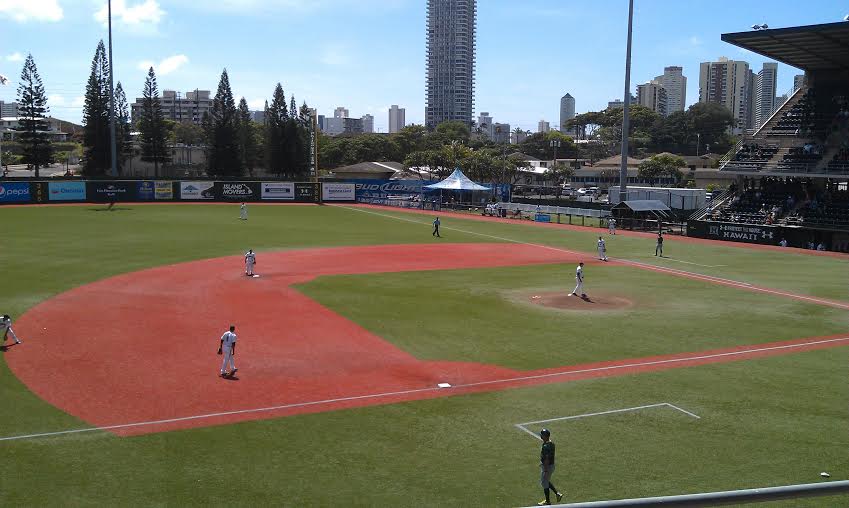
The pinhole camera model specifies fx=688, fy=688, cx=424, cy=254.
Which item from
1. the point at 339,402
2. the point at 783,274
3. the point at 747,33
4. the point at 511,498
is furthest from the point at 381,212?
the point at 511,498

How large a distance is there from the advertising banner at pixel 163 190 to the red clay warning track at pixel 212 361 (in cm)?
5416

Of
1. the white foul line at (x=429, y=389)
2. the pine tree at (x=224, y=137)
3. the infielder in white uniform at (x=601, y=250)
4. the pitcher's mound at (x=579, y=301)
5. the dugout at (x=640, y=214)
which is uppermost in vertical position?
the pine tree at (x=224, y=137)

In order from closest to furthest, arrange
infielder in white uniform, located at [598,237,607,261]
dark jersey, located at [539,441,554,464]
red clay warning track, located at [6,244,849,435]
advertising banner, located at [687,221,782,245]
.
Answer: dark jersey, located at [539,441,554,464], red clay warning track, located at [6,244,849,435], infielder in white uniform, located at [598,237,607,261], advertising banner, located at [687,221,782,245]

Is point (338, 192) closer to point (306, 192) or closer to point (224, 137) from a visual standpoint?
point (306, 192)

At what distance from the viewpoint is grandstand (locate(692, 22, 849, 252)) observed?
166ft

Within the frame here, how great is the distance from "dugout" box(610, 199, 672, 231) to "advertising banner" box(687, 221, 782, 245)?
521cm

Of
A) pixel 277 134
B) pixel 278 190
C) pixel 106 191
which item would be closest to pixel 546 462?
pixel 106 191

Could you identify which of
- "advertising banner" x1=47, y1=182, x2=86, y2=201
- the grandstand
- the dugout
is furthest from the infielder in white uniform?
"advertising banner" x1=47, y1=182, x2=86, y2=201

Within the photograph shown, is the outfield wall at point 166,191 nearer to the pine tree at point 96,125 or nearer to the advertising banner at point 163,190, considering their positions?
the advertising banner at point 163,190

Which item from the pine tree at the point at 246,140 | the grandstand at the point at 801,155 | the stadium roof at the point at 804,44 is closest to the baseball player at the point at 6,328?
the grandstand at the point at 801,155

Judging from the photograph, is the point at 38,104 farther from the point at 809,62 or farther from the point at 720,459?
the point at 720,459

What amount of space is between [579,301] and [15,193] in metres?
66.0

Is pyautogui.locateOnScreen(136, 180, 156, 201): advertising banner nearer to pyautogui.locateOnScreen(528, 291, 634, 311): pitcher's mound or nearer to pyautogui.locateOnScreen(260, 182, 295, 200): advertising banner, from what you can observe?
pyautogui.locateOnScreen(260, 182, 295, 200): advertising banner

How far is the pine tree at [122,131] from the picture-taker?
102 meters
